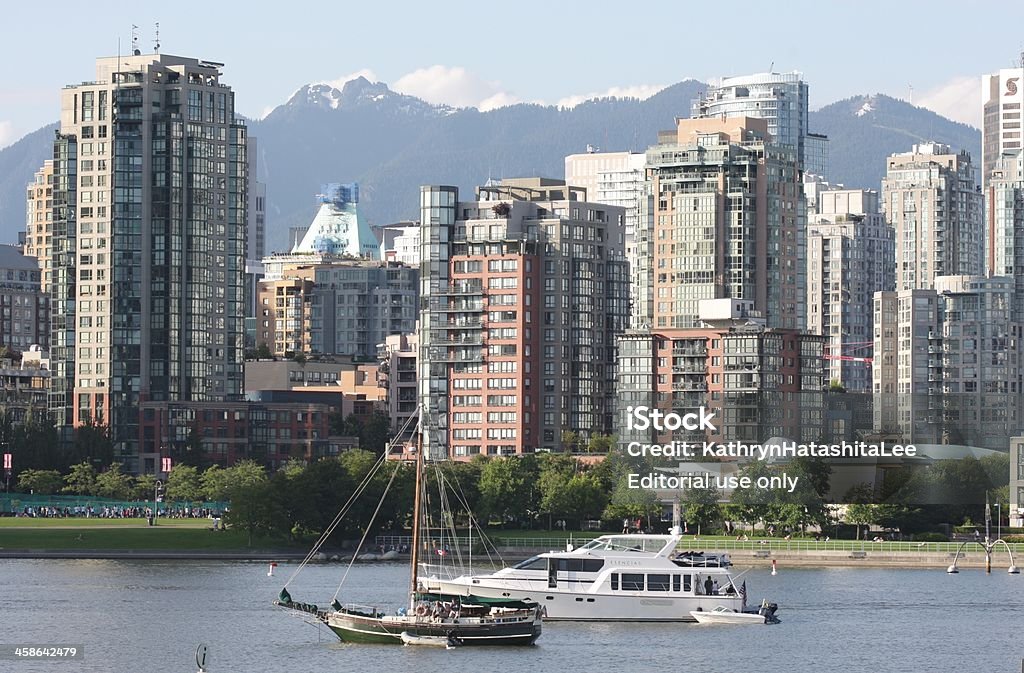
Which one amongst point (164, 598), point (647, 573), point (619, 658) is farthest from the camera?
point (164, 598)

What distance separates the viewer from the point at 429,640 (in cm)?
13338

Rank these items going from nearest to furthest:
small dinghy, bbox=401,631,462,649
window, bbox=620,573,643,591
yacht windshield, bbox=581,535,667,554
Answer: small dinghy, bbox=401,631,462,649
window, bbox=620,573,643,591
yacht windshield, bbox=581,535,667,554

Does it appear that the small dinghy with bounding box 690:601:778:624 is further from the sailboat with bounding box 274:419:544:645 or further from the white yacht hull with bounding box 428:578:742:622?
the sailboat with bounding box 274:419:544:645

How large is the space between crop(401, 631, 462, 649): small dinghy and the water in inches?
32.5

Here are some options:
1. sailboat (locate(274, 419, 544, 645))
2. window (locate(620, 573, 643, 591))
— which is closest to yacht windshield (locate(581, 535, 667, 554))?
window (locate(620, 573, 643, 591))

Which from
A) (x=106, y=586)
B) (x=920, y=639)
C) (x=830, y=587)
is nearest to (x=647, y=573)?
(x=920, y=639)

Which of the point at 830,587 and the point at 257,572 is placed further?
the point at 257,572

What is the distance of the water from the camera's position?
129 metres

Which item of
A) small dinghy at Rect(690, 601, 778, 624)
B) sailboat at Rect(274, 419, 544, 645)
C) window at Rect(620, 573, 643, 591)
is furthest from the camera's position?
window at Rect(620, 573, 643, 591)

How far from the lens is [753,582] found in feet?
621

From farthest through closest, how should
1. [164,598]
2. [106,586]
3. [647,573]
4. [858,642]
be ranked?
[106,586] < [164,598] < [647,573] < [858,642]

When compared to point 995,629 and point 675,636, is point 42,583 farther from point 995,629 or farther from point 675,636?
point 995,629

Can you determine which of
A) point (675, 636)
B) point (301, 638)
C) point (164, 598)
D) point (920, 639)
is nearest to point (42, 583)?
point (164, 598)

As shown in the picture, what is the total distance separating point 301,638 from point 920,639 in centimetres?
3769
